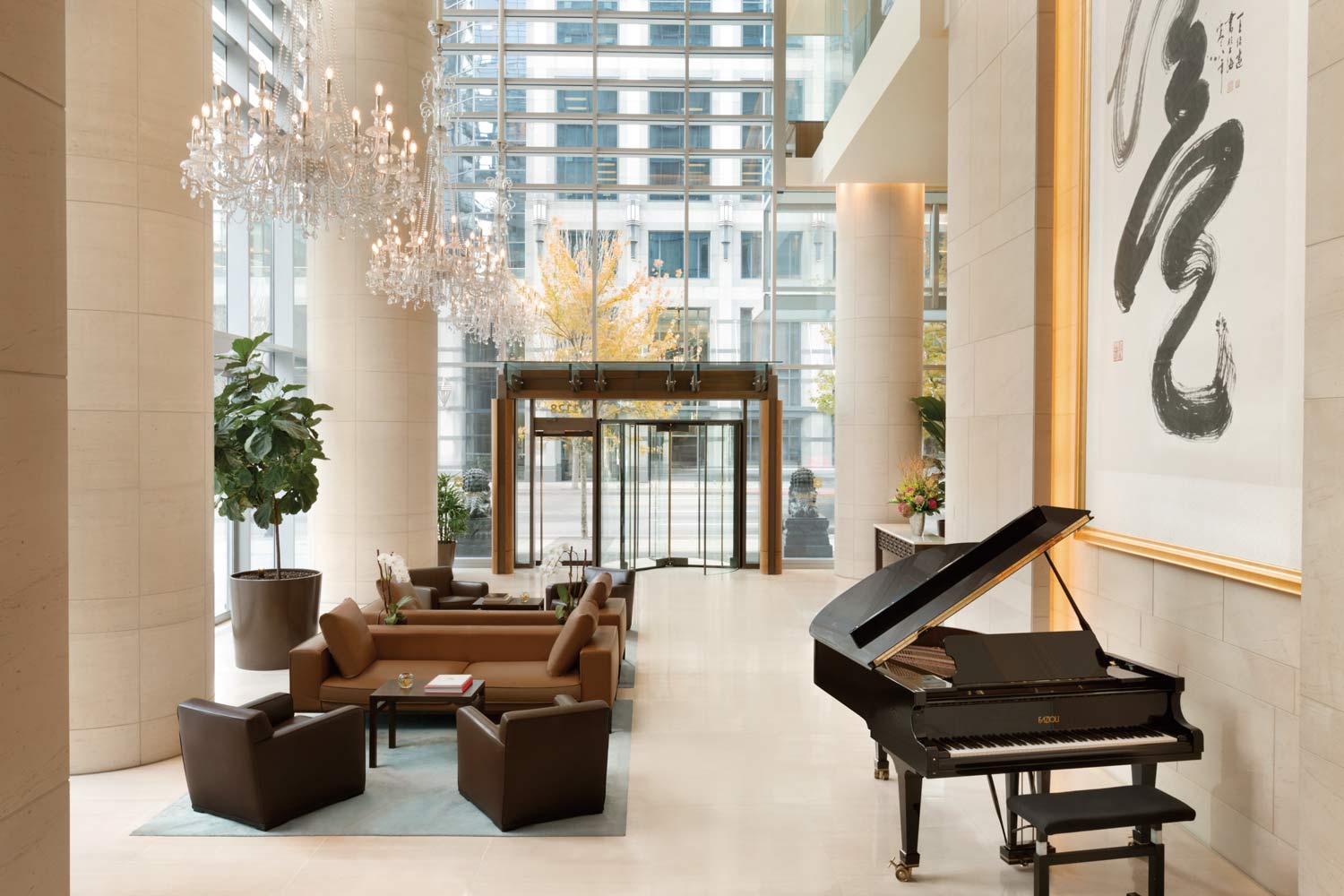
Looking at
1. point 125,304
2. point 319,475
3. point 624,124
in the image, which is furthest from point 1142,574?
point 624,124

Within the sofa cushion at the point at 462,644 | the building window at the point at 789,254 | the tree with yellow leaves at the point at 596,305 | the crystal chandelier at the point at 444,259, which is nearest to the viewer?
the sofa cushion at the point at 462,644

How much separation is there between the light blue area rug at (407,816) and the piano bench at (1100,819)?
2.06 meters

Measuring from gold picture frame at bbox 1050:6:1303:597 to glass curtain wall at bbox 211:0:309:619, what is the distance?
801 centimetres

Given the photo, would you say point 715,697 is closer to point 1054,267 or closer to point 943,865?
point 943,865

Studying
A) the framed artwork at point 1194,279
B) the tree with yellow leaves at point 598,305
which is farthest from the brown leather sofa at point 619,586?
the tree with yellow leaves at point 598,305

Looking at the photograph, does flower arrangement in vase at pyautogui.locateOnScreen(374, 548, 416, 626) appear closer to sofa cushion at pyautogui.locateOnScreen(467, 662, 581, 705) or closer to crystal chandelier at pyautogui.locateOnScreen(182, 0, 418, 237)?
sofa cushion at pyautogui.locateOnScreen(467, 662, 581, 705)

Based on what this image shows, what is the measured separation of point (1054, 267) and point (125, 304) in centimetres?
587

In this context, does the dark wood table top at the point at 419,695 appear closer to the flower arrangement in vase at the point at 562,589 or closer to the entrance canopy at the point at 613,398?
the flower arrangement in vase at the point at 562,589

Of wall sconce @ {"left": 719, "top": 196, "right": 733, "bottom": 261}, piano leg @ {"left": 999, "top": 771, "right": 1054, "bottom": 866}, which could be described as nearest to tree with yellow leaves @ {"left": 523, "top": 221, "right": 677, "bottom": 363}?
wall sconce @ {"left": 719, "top": 196, "right": 733, "bottom": 261}

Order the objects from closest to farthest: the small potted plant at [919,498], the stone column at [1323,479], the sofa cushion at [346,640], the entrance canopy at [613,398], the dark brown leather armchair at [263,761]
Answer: the stone column at [1323,479], the dark brown leather armchair at [263,761], the sofa cushion at [346,640], the small potted plant at [919,498], the entrance canopy at [613,398]

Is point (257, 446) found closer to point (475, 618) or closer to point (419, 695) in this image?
point (475, 618)

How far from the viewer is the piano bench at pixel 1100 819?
346cm

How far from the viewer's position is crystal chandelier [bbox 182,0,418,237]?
4.96 m

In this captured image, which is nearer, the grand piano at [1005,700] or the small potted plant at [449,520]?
the grand piano at [1005,700]
